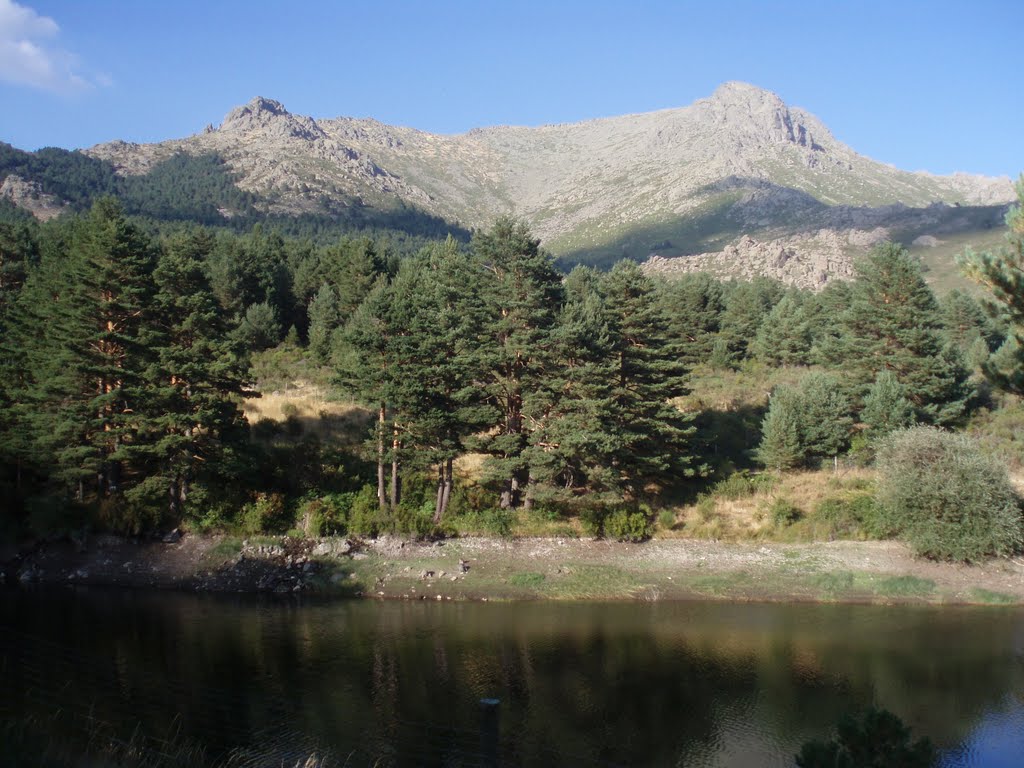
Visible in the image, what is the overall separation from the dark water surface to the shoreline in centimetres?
126

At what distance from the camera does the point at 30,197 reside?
192750mm

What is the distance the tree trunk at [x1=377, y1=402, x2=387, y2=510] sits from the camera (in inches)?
1405

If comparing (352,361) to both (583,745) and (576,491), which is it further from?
(583,745)

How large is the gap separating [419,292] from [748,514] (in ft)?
65.5

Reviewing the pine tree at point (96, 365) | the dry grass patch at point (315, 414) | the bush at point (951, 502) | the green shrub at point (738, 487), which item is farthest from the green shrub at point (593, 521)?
the pine tree at point (96, 365)

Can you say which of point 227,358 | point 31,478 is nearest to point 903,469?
point 227,358

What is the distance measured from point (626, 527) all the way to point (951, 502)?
14.2 meters

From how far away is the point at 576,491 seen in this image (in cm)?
3791

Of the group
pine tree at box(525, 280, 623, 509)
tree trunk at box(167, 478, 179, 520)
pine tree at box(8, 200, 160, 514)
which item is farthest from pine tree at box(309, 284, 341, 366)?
pine tree at box(525, 280, 623, 509)

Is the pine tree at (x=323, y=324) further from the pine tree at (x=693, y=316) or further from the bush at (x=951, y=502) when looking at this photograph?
the bush at (x=951, y=502)

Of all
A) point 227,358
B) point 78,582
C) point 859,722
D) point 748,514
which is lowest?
point 78,582

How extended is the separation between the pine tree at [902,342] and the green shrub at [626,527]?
18394 millimetres

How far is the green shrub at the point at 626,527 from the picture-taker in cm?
3606

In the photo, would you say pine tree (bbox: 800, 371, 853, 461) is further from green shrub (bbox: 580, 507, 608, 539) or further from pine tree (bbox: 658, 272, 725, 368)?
pine tree (bbox: 658, 272, 725, 368)
